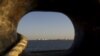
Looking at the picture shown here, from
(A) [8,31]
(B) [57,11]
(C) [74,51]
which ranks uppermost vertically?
(B) [57,11]

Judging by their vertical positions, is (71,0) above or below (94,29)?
above

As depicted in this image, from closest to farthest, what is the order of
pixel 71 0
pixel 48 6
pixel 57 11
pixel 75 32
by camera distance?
pixel 71 0 < pixel 48 6 < pixel 57 11 < pixel 75 32

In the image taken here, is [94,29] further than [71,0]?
Yes

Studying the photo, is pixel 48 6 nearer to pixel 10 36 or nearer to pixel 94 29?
pixel 94 29

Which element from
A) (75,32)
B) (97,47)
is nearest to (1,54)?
(97,47)

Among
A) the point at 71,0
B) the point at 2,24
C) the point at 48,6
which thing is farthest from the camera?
the point at 48,6

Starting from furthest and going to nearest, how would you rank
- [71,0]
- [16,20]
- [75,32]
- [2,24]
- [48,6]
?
[75,32]
[48,6]
[71,0]
[16,20]
[2,24]

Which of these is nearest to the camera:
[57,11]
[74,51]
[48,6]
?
[48,6]

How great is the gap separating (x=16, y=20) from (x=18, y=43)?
976mm

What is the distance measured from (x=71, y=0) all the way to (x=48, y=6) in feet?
3.65

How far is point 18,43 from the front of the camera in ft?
26.3

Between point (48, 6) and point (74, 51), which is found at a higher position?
point (48, 6)

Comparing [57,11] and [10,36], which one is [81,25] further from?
[10,36]

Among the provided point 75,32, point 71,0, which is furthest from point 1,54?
point 75,32
